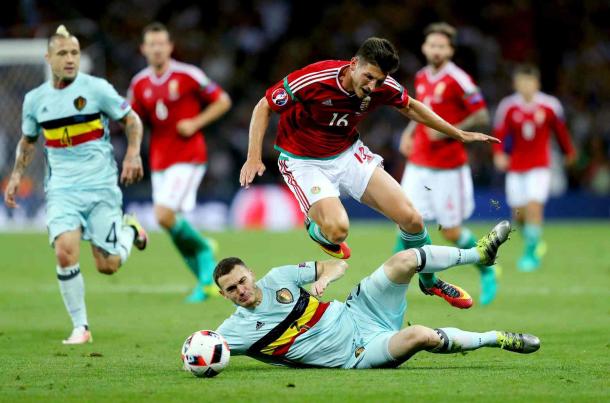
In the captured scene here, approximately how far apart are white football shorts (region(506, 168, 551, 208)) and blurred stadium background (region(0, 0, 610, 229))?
6.16 meters

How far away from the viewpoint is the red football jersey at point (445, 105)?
490 inches

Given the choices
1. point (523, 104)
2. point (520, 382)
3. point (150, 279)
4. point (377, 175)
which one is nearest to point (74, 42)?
point (377, 175)

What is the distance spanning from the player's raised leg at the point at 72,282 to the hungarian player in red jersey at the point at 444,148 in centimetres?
414

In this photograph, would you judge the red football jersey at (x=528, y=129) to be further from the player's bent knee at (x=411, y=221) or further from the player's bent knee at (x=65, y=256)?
the player's bent knee at (x=65, y=256)

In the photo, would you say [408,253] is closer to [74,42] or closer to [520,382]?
[520,382]

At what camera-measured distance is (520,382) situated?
279 inches

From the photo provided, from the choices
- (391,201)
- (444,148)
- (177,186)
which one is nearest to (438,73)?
(444,148)

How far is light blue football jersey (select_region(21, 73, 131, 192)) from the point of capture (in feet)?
32.0

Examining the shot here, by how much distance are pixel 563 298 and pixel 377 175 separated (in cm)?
420

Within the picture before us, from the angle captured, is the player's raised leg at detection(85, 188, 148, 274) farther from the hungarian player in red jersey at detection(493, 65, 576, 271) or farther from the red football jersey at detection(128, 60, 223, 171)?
the hungarian player in red jersey at detection(493, 65, 576, 271)

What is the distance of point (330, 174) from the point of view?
9273 millimetres

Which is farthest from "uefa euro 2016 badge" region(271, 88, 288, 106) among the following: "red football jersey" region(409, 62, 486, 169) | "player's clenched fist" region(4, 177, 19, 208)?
"red football jersey" region(409, 62, 486, 169)

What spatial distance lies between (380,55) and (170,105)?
540cm

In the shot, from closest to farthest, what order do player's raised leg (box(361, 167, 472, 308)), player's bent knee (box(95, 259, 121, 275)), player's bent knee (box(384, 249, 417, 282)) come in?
player's bent knee (box(384, 249, 417, 282)) → player's raised leg (box(361, 167, 472, 308)) → player's bent knee (box(95, 259, 121, 275))
